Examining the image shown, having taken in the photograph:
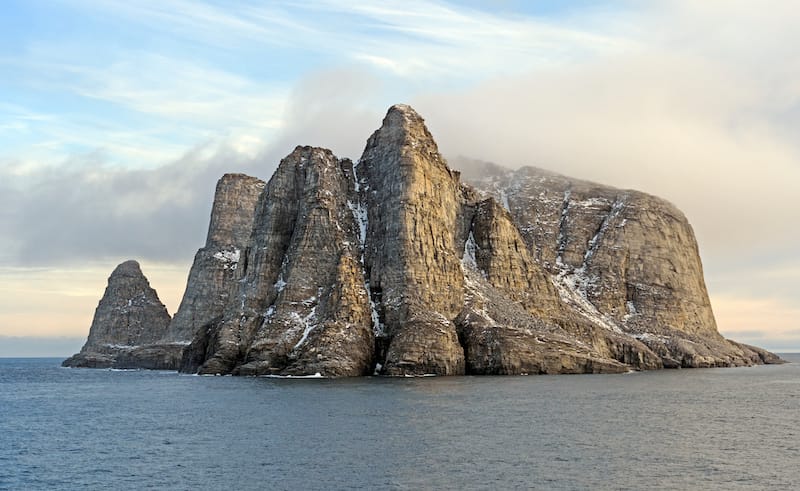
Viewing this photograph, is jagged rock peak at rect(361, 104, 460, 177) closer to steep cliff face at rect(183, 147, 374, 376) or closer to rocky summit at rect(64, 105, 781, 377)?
rocky summit at rect(64, 105, 781, 377)

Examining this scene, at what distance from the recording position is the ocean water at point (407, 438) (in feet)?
176

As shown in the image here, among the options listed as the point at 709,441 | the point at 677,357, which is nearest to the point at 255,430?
the point at 709,441

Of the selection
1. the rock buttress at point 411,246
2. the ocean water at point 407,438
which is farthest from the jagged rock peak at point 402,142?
the ocean water at point 407,438

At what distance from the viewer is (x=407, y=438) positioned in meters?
69.5

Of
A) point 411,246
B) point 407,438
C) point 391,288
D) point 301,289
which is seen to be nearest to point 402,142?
point 411,246

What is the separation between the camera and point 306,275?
517 feet

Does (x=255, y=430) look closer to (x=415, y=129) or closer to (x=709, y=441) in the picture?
(x=709, y=441)

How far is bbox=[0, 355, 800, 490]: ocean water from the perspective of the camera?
53.7 metres

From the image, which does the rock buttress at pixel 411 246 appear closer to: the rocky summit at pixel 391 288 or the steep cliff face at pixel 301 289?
the rocky summit at pixel 391 288

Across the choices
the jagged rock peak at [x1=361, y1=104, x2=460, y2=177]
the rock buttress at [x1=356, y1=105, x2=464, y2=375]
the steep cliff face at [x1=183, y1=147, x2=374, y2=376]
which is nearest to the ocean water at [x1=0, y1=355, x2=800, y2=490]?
the rock buttress at [x1=356, y1=105, x2=464, y2=375]

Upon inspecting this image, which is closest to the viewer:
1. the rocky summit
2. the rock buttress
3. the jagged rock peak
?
the rock buttress

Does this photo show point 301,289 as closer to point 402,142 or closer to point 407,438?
point 402,142

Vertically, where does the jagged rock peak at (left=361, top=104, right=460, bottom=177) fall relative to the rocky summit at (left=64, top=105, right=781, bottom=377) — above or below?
above

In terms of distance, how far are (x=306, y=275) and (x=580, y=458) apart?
10299 cm
